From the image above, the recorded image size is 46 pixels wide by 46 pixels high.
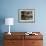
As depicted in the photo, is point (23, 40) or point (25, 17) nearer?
point (23, 40)

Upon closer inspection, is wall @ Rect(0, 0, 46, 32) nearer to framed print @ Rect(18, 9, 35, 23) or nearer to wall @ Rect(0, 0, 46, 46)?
wall @ Rect(0, 0, 46, 46)

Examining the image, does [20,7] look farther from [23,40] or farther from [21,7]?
[23,40]

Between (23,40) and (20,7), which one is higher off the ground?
(20,7)

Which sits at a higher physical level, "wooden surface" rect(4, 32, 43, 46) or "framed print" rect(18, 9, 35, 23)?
"framed print" rect(18, 9, 35, 23)

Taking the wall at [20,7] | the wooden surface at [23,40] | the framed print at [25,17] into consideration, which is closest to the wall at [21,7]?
the wall at [20,7]

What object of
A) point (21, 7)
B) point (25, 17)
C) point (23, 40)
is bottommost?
point (23, 40)

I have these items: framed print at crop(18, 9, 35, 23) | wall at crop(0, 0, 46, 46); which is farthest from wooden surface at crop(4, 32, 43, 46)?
framed print at crop(18, 9, 35, 23)

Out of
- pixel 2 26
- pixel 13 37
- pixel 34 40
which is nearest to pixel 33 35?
pixel 34 40

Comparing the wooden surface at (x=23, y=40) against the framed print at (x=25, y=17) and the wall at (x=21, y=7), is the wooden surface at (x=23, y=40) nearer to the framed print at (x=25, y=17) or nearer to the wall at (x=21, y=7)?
the wall at (x=21, y=7)

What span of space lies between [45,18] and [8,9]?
1.32m

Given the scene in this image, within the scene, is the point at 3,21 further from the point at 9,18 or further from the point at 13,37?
the point at 13,37

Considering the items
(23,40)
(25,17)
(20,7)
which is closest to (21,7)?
(20,7)

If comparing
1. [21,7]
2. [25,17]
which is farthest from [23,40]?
[21,7]

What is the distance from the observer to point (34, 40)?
397 cm
